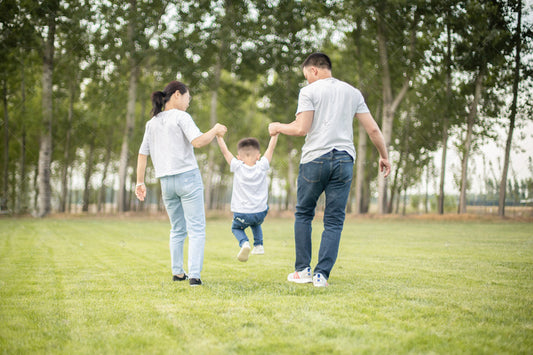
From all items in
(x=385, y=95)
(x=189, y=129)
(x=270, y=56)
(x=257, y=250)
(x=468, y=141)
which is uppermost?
(x=270, y=56)

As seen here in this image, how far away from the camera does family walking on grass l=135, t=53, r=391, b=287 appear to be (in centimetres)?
459

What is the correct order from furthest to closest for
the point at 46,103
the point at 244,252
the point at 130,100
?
the point at 130,100, the point at 46,103, the point at 244,252

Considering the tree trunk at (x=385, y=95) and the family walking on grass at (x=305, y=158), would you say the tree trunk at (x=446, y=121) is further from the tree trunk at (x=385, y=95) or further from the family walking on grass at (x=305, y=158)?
the family walking on grass at (x=305, y=158)

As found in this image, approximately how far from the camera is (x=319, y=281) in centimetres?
444

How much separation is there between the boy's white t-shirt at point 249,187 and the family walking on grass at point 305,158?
7.14ft

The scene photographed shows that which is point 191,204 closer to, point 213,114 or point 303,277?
point 303,277

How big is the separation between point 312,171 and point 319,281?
1052mm

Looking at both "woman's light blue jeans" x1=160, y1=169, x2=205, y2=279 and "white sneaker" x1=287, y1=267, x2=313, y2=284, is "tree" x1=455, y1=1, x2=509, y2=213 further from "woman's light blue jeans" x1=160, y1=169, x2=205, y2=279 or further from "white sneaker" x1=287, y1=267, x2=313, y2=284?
"woman's light blue jeans" x1=160, y1=169, x2=205, y2=279

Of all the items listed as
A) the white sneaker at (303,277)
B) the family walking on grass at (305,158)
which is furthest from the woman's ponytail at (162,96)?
the white sneaker at (303,277)

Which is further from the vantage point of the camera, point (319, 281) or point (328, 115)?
point (328, 115)

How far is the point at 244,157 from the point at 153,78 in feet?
80.3

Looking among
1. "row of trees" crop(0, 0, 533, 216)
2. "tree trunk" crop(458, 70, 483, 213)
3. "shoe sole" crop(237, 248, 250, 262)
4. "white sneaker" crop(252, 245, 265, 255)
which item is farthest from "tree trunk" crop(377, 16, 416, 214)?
"shoe sole" crop(237, 248, 250, 262)

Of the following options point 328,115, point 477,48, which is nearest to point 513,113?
point 477,48

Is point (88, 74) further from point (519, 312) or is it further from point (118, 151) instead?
point (519, 312)
